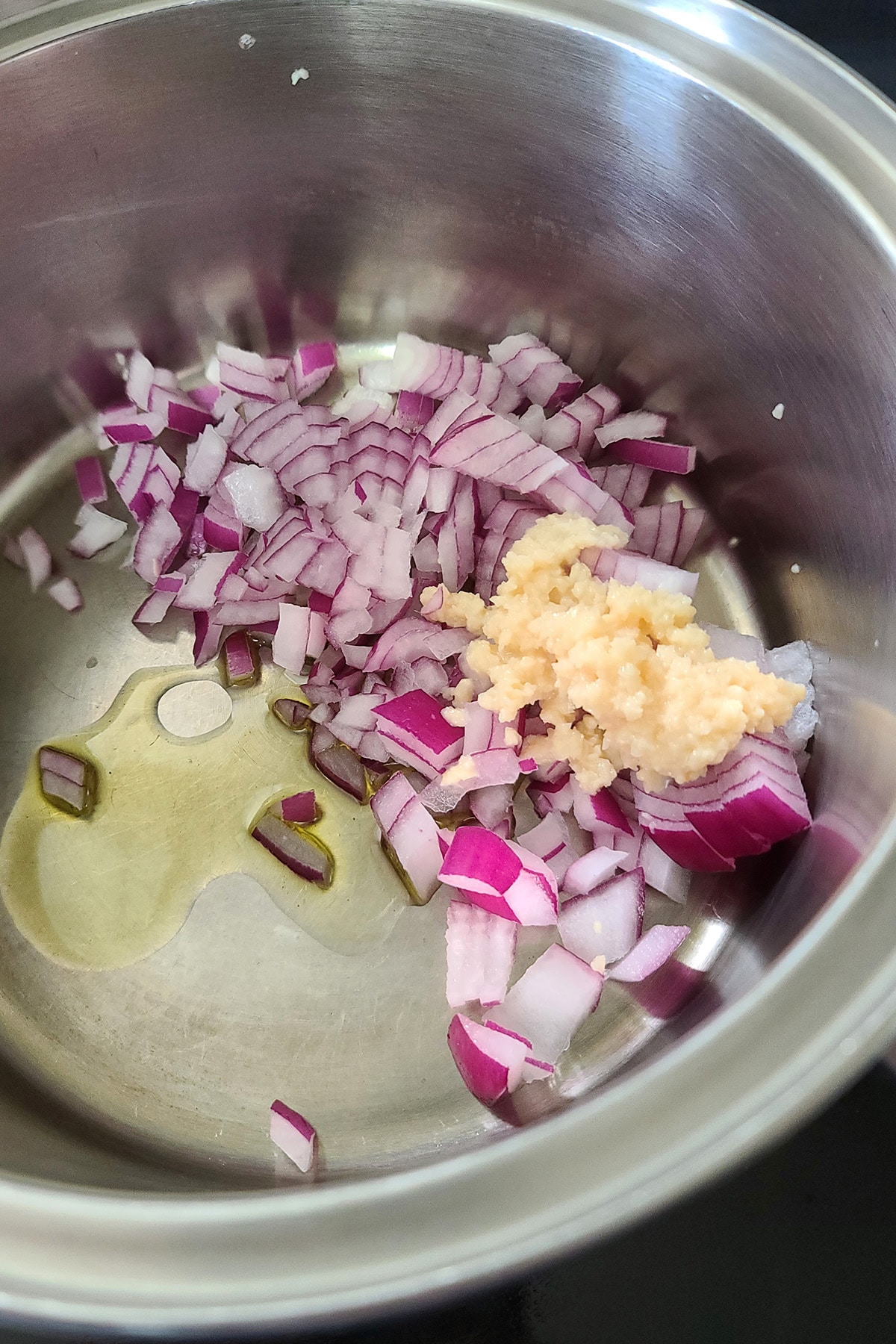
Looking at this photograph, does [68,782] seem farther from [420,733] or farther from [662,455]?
[662,455]

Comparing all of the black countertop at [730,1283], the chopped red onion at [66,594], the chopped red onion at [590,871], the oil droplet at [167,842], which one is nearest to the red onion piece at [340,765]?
the oil droplet at [167,842]

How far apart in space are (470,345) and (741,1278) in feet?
3.35

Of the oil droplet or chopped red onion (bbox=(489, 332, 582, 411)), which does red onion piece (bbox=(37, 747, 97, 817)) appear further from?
chopped red onion (bbox=(489, 332, 582, 411))

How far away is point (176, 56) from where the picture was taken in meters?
0.97

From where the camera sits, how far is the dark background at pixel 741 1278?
2.27 ft

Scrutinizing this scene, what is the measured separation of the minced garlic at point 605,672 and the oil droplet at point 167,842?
0.72ft

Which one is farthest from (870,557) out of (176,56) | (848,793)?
(176,56)

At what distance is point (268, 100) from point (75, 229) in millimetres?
259

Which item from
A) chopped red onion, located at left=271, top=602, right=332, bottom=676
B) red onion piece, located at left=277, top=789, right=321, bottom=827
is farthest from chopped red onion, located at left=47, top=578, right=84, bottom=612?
red onion piece, located at left=277, top=789, right=321, bottom=827

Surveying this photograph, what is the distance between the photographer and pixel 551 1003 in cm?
83

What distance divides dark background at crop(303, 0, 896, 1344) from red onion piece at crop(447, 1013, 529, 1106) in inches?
5.5

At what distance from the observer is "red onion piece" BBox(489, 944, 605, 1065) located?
82cm

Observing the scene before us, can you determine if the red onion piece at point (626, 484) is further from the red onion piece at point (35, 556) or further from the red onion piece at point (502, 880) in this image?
the red onion piece at point (35, 556)

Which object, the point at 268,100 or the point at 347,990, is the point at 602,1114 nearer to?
the point at 347,990
